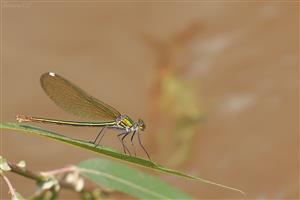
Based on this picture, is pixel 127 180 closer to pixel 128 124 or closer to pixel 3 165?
pixel 128 124

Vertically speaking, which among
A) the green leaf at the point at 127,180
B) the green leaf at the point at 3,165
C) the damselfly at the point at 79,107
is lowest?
the green leaf at the point at 127,180

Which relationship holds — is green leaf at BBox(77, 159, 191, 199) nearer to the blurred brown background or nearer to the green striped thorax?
the green striped thorax

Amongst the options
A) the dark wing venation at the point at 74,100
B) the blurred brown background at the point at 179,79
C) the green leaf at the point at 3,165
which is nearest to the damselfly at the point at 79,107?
the dark wing venation at the point at 74,100

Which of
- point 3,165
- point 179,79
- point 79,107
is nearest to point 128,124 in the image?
point 79,107

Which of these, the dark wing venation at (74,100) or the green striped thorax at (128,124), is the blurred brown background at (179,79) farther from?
the dark wing venation at (74,100)

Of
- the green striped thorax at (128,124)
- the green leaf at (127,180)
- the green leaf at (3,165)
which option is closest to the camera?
the green leaf at (3,165)

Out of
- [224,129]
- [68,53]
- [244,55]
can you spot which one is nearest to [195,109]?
[224,129]

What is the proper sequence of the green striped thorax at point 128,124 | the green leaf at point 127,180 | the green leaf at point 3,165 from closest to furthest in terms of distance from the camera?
the green leaf at point 3,165, the green leaf at point 127,180, the green striped thorax at point 128,124

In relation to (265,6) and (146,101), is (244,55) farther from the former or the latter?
(146,101)

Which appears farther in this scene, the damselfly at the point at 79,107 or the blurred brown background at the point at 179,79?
the blurred brown background at the point at 179,79
